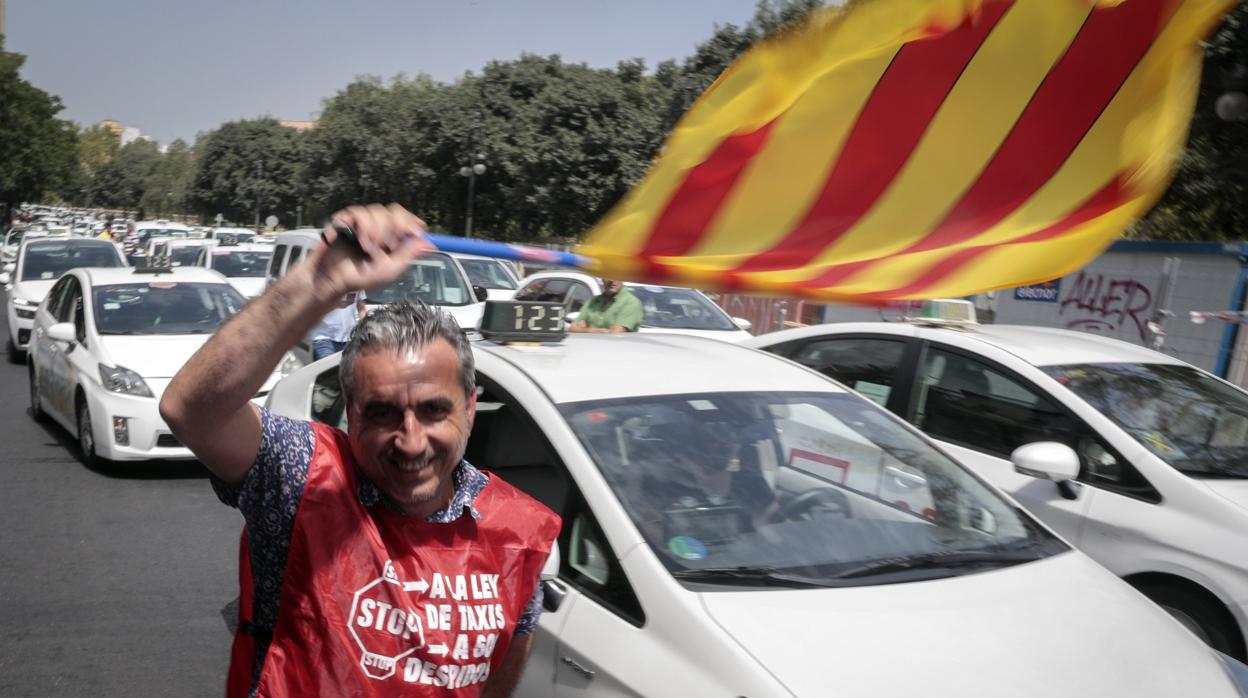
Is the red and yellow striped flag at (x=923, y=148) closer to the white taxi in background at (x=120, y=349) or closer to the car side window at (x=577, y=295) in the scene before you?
the white taxi in background at (x=120, y=349)

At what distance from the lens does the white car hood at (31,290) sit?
47.3 ft

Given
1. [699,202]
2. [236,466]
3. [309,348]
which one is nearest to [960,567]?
[699,202]

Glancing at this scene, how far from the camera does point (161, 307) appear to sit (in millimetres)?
8977

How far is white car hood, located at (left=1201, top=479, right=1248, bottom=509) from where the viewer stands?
13.5 ft

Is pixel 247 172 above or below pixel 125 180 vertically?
above

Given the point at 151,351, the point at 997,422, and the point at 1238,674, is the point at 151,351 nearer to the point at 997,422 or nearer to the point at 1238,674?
the point at 997,422

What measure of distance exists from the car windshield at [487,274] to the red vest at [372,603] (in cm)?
1572

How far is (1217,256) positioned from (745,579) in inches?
471

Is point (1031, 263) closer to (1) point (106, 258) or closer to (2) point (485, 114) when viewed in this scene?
(1) point (106, 258)

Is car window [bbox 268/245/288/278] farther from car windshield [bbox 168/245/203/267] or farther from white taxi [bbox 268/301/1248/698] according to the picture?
Result: white taxi [bbox 268/301/1248/698]

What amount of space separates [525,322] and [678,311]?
7.78m

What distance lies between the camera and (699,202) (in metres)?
2.97

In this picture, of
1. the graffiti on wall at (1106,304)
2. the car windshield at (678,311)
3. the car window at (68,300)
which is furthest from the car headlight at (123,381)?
the graffiti on wall at (1106,304)

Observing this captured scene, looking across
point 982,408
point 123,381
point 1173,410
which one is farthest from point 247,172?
point 1173,410
